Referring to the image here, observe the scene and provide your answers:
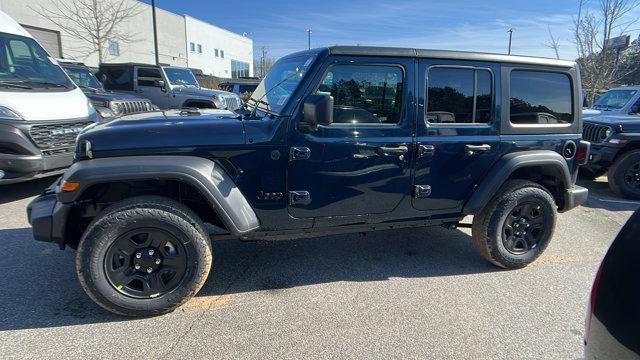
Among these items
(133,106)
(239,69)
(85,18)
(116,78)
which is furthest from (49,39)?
(239,69)

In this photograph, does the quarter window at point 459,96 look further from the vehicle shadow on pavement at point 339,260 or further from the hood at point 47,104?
the hood at point 47,104

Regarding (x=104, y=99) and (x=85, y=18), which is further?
(x=85, y=18)

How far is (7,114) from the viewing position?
192 inches

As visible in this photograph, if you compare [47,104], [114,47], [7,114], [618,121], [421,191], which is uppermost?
[114,47]

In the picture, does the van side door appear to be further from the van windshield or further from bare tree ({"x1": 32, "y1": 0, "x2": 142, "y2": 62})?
bare tree ({"x1": 32, "y1": 0, "x2": 142, "y2": 62})

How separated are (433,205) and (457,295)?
29.7 inches

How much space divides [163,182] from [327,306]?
153 cm

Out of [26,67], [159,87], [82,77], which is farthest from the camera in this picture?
[159,87]

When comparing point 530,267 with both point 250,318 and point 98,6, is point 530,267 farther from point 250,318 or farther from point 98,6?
point 98,6

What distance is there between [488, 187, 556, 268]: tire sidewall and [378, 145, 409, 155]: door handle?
1.07 meters

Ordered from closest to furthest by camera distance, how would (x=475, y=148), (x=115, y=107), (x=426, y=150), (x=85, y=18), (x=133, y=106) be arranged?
(x=426, y=150) < (x=475, y=148) < (x=115, y=107) < (x=133, y=106) < (x=85, y=18)

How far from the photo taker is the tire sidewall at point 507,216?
3.61 meters

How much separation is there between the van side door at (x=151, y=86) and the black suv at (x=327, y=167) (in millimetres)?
8579

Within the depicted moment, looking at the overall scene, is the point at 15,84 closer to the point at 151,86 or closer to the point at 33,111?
the point at 33,111
